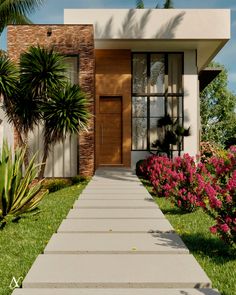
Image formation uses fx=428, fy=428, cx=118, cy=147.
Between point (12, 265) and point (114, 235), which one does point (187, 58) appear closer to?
point (114, 235)

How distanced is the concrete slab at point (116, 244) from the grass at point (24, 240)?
31 cm

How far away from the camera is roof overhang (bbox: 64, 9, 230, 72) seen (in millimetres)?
16266

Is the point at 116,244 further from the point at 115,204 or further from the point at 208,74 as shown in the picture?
the point at 208,74

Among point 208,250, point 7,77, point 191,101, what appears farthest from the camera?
point 191,101

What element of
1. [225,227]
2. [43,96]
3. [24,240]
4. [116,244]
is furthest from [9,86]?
[225,227]

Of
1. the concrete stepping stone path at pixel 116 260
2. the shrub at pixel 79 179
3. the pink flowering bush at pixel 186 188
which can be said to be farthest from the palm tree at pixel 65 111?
the concrete stepping stone path at pixel 116 260

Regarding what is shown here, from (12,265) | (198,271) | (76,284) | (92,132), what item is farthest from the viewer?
(92,132)

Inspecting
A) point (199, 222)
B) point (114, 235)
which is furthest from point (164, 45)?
point (114, 235)

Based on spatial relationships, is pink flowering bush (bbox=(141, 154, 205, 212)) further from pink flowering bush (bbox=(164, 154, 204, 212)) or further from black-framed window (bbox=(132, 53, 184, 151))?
black-framed window (bbox=(132, 53, 184, 151))

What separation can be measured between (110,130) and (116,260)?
45.1 ft

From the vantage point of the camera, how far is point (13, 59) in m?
15.1

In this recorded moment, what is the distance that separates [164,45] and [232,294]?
14.6 m

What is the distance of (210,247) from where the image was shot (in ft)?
18.0

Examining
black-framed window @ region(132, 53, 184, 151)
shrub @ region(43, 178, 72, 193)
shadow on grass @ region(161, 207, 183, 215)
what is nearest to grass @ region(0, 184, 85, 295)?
shadow on grass @ region(161, 207, 183, 215)
